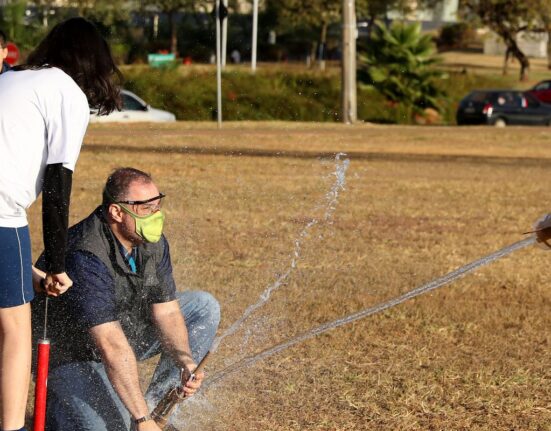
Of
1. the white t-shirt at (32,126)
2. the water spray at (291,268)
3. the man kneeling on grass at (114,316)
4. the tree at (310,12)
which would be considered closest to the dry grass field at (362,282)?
the water spray at (291,268)

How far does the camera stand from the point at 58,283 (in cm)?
396

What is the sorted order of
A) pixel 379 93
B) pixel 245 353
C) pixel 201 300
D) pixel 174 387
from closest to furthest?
1. pixel 174 387
2. pixel 201 300
3. pixel 245 353
4. pixel 379 93

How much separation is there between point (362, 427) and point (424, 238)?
4899 millimetres

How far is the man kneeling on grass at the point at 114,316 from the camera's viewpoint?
4.17m

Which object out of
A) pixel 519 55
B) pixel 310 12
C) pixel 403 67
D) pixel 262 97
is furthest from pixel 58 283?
pixel 310 12

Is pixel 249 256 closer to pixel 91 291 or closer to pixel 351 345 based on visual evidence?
pixel 351 345

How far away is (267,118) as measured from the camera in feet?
90.4

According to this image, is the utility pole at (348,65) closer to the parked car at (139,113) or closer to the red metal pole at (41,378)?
the parked car at (139,113)

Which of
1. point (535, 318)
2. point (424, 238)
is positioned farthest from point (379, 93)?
point (535, 318)

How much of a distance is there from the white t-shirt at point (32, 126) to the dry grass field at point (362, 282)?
1.48m

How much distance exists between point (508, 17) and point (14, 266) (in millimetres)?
53046

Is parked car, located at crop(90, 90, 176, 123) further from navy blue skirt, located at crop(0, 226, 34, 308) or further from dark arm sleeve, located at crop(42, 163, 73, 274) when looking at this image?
dark arm sleeve, located at crop(42, 163, 73, 274)

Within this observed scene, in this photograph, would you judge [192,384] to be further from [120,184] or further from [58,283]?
[120,184]

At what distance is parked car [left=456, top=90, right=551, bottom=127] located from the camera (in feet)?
103
